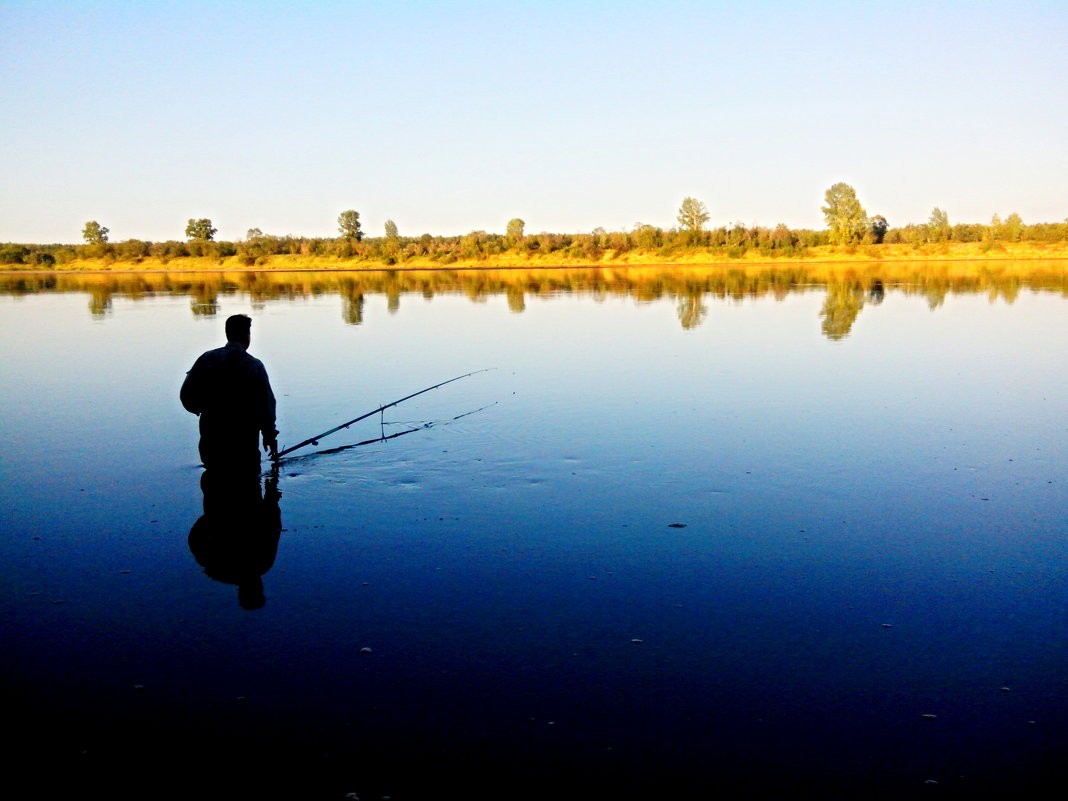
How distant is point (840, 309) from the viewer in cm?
2348

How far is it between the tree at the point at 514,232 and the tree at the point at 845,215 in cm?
3199

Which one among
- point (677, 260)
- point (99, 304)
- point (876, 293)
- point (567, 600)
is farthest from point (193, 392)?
point (677, 260)

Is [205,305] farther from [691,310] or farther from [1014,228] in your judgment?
[1014,228]

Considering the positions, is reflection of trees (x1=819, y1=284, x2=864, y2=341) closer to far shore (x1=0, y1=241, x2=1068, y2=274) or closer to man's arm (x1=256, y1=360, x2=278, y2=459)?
man's arm (x1=256, y1=360, x2=278, y2=459)

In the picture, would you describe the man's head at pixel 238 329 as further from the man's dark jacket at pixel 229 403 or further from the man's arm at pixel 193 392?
the man's arm at pixel 193 392

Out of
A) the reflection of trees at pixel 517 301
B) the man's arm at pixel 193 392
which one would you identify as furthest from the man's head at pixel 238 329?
the reflection of trees at pixel 517 301

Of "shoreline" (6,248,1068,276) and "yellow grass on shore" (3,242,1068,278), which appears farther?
"yellow grass on shore" (3,242,1068,278)

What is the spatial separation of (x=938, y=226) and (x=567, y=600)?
3778 inches

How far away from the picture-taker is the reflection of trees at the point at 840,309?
1805cm

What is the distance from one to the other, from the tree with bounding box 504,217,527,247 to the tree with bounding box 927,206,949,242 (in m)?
42.0

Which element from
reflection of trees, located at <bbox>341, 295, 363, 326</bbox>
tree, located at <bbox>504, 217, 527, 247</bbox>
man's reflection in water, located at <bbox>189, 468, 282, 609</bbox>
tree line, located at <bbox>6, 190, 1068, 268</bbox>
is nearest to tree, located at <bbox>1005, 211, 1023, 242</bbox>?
tree line, located at <bbox>6, 190, 1068, 268</bbox>

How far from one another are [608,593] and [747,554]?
1113mm

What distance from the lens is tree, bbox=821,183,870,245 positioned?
8250 cm

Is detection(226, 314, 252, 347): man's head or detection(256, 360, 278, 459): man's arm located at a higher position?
detection(226, 314, 252, 347): man's head
